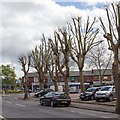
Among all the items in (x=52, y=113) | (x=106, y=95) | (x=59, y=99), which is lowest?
(x=52, y=113)

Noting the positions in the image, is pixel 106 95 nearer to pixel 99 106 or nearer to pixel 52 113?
pixel 99 106

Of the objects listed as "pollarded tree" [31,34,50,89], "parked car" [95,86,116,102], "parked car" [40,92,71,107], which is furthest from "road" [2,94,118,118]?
"pollarded tree" [31,34,50,89]

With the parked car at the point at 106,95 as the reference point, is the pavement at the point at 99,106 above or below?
below

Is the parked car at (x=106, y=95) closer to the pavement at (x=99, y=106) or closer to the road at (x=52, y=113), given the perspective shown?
the pavement at (x=99, y=106)

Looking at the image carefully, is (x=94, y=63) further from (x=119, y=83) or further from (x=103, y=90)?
(x=119, y=83)

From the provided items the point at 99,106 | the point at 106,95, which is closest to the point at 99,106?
the point at 99,106

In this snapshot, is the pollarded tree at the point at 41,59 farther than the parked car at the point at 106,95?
Yes

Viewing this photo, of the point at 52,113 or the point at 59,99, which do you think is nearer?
the point at 52,113

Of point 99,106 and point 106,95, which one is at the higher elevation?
point 106,95

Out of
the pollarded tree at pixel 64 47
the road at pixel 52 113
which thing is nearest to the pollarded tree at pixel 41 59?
the pollarded tree at pixel 64 47

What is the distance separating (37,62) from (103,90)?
24262mm

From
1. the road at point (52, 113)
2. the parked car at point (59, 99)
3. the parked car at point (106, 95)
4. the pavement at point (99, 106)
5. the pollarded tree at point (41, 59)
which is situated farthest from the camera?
the pollarded tree at point (41, 59)

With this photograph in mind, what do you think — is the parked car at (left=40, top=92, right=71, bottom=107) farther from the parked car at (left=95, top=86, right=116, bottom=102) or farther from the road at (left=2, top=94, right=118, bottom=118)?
the parked car at (left=95, top=86, right=116, bottom=102)

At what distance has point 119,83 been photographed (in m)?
22.0
